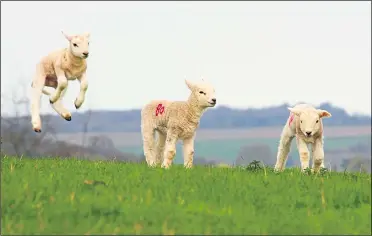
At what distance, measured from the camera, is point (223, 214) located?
33.3 ft

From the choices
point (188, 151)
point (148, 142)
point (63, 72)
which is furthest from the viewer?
point (148, 142)

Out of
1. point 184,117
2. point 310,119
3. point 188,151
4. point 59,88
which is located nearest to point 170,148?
point 188,151

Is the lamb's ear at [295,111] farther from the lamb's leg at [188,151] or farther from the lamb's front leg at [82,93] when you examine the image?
the lamb's front leg at [82,93]

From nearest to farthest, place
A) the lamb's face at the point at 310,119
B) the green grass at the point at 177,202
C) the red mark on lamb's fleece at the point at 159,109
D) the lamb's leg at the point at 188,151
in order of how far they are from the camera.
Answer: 1. the green grass at the point at 177,202
2. the lamb's face at the point at 310,119
3. the lamb's leg at the point at 188,151
4. the red mark on lamb's fleece at the point at 159,109

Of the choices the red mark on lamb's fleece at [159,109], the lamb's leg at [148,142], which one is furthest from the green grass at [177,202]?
the lamb's leg at [148,142]

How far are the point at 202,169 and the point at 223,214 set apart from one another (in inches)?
177

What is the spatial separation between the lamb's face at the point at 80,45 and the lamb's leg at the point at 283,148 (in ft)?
16.5

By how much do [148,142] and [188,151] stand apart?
6.02 ft

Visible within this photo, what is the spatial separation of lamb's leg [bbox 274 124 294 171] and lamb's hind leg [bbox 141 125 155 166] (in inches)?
113

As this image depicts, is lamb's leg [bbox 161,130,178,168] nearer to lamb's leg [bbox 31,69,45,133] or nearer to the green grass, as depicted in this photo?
the green grass

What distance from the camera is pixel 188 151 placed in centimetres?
1603

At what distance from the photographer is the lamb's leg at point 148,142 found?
57.5ft

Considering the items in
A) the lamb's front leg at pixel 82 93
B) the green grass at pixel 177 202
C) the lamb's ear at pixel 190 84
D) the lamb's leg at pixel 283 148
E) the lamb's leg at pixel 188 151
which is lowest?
the green grass at pixel 177 202

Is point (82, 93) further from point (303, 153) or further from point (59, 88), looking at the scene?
point (303, 153)
